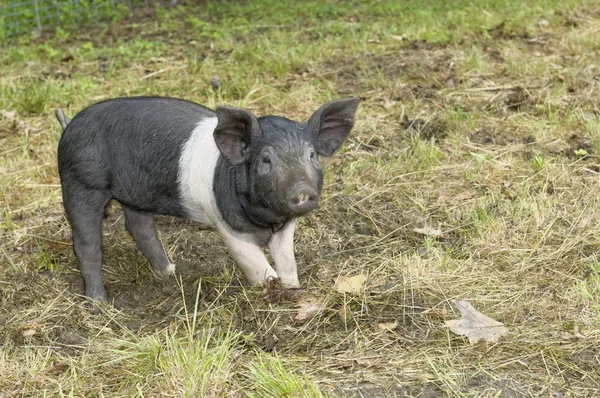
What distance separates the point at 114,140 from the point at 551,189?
257 centimetres

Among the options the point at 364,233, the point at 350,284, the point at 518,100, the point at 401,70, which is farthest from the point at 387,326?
the point at 401,70

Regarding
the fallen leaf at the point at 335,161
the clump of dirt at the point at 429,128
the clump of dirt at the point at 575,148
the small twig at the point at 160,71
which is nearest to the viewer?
the clump of dirt at the point at 575,148

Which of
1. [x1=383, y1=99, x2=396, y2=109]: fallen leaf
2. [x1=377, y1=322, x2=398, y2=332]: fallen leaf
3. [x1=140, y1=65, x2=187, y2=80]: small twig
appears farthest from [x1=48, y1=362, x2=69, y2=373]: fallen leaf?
[x1=140, y1=65, x2=187, y2=80]: small twig

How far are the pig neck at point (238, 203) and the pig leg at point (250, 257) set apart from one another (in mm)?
60

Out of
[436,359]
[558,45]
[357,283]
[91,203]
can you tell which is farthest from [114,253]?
[558,45]

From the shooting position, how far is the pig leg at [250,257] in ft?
13.8

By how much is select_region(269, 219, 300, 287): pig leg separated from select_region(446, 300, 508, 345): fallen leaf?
0.86 meters

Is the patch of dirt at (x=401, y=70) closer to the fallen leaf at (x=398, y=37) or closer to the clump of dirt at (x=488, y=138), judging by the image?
the fallen leaf at (x=398, y=37)

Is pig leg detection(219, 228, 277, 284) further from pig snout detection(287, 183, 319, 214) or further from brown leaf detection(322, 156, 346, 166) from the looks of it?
brown leaf detection(322, 156, 346, 166)

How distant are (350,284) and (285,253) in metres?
0.36

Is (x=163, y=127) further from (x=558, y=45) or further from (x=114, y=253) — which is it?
(x=558, y=45)

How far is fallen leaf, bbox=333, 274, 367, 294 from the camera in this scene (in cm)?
410

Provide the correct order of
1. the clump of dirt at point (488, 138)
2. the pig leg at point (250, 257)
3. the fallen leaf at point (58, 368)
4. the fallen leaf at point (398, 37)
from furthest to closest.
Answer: the fallen leaf at point (398, 37) < the clump of dirt at point (488, 138) < the pig leg at point (250, 257) < the fallen leaf at point (58, 368)

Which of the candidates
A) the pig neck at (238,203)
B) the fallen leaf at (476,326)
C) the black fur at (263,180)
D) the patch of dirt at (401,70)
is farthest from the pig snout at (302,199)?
the patch of dirt at (401,70)
